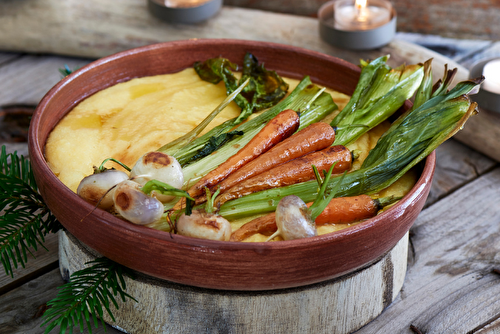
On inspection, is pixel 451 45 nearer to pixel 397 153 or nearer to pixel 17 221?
pixel 397 153

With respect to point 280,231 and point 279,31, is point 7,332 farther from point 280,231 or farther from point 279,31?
point 279,31

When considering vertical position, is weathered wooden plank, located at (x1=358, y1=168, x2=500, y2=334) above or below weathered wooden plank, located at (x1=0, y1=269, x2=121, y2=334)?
above

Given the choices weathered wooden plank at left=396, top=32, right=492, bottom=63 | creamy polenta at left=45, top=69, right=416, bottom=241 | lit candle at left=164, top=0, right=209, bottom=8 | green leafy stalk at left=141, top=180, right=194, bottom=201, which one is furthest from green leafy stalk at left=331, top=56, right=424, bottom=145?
weathered wooden plank at left=396, top=32, right=492, bottom=63

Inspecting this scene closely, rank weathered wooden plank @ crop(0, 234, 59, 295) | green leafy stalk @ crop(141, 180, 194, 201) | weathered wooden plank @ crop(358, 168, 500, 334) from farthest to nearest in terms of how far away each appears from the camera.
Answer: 1. weathered wooden plank @ crop(0, 234, 59, 295)
2. weathered wooden plank @ crop(358, 168, 500, 334)
3. green leafy stalk @ crop(141, 180, 194, 201)

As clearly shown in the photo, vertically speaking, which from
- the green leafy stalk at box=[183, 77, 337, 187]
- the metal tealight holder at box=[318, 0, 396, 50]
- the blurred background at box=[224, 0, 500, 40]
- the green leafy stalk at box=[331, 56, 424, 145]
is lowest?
the blurred background at box=[224, 0, 500, 40]

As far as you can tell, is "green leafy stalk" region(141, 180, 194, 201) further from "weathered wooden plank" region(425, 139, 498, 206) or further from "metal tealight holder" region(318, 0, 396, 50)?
"metal tealight holder" region(318, 0, 396, 50)

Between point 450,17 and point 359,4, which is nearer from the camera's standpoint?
point 359,4

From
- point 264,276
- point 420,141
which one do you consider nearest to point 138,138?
point 264,276

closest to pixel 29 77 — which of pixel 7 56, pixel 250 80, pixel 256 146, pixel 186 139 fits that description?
pixel 7 56
